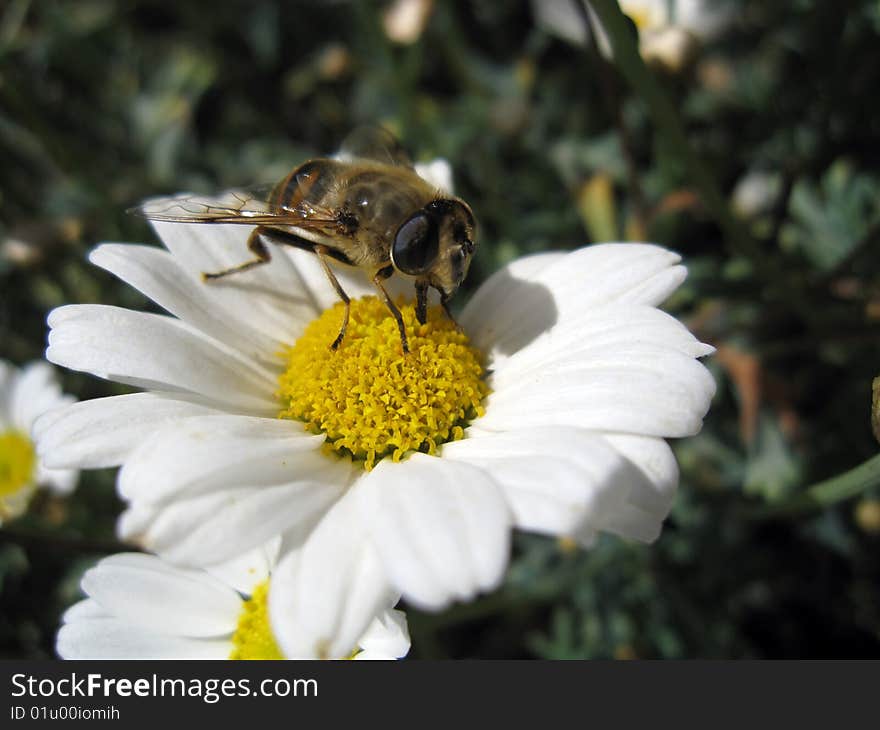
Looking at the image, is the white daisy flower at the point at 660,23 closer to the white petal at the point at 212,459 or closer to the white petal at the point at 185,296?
the white petal at the point at 185,296

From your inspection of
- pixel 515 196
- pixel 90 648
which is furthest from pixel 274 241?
pixel 515 196

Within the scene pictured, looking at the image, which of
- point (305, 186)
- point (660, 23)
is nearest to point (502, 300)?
point (305, 186)

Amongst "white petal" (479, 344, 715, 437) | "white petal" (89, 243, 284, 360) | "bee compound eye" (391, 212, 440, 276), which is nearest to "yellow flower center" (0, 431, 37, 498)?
"white petal" (89, 243, 284, 360)

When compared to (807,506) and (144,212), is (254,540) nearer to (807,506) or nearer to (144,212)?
(144,212)

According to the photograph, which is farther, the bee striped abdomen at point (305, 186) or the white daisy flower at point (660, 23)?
the white daisy flower at point (660, 23)

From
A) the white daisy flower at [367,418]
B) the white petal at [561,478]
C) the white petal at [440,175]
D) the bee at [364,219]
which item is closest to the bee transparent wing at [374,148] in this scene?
the white petal at [440,175]

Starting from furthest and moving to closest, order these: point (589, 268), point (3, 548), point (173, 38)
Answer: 1. point (173, 38)
2. point (3, 548)
3. point (589, 268)

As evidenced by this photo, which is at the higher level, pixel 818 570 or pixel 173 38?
pixel 173 38
